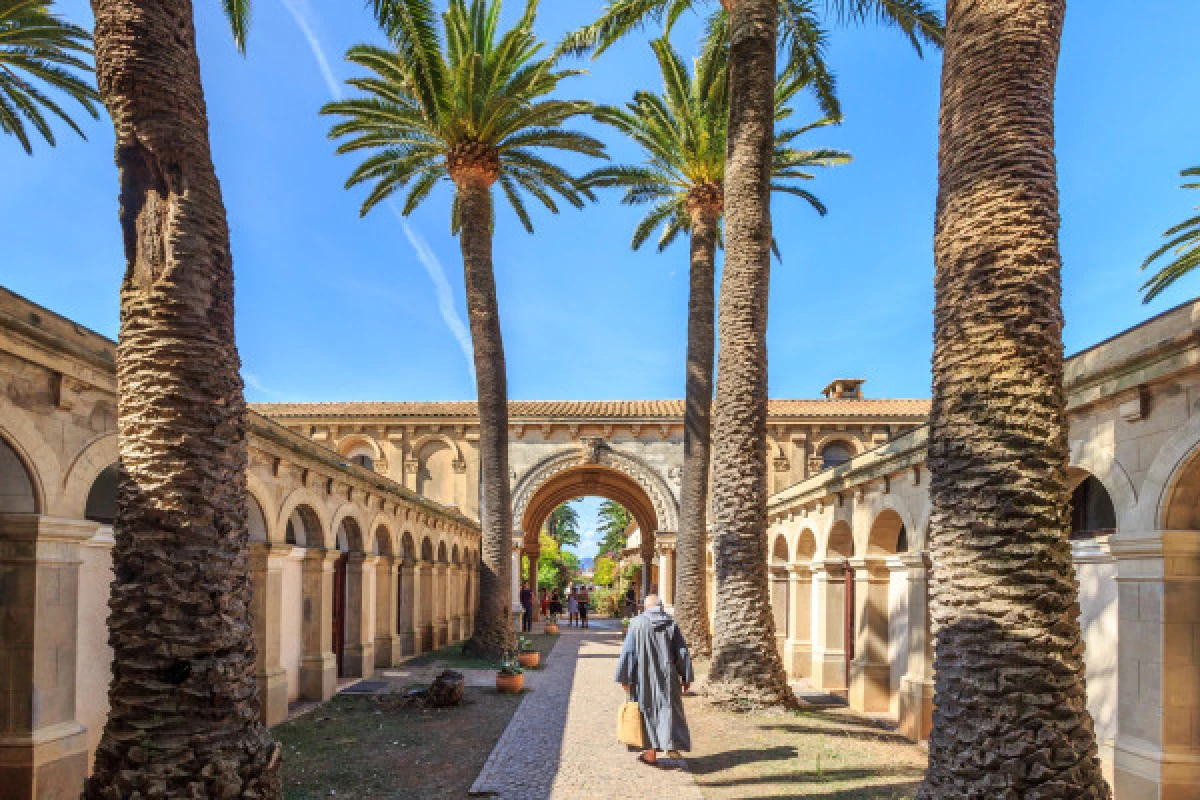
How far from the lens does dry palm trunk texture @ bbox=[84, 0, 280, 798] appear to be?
13.9ft

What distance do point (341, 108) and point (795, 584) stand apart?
13.7 m

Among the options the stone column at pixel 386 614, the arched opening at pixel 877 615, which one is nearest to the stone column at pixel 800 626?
the arched opening at pixel 877 615

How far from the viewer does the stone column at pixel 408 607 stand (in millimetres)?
19359

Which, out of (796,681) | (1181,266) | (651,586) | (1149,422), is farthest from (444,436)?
Result: (1149,422)

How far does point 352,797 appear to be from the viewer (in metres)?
7.30

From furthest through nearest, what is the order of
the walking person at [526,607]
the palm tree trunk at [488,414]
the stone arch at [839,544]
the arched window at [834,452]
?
the arched window at [834,452], the walking person at [526,607], the palm tree trunk at [488,414], the stone arch at [839,544]

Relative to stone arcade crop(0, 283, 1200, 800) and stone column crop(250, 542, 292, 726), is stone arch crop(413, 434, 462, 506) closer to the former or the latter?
stone arcade crop(0, 283, 1200, 800)

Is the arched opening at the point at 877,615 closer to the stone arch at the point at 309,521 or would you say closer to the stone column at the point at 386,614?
the stone arch at the point at 309,521

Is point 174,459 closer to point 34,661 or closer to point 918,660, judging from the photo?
point 34,661

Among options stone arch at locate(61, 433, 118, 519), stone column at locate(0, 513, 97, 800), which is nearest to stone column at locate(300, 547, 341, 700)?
stone arch at locate(61, 433, 118, 519)

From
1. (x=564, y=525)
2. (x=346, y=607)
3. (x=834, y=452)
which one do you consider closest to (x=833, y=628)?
(x=346, y=607)

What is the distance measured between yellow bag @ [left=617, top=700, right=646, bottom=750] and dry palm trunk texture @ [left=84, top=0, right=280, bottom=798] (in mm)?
4626

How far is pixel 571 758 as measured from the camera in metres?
8.99

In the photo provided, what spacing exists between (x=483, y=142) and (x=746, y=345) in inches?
320
